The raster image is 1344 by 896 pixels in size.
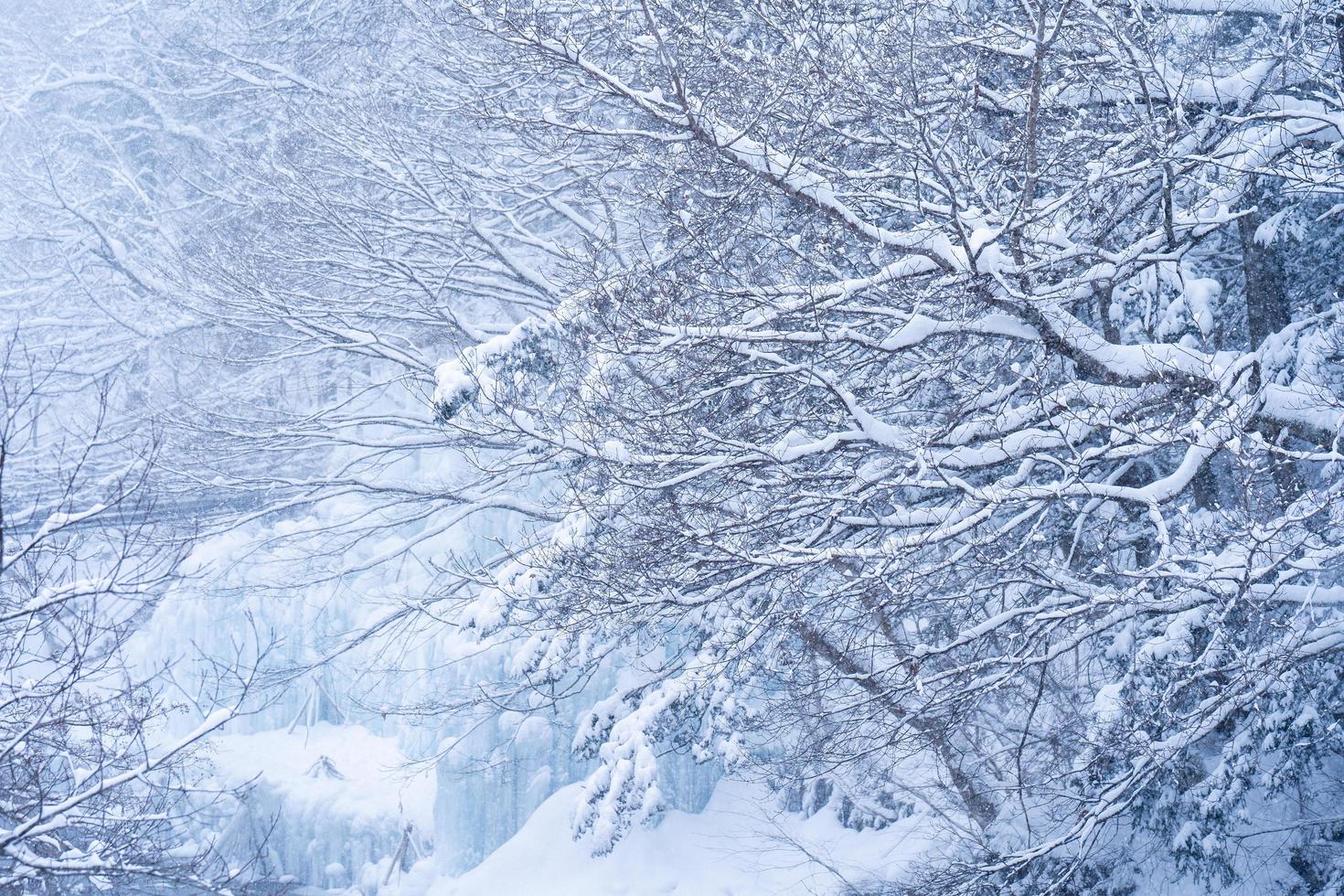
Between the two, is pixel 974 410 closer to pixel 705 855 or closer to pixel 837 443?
pixel 837 443

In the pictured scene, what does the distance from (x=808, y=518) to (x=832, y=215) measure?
193 centimetres

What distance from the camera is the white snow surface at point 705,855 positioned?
25.5 ft

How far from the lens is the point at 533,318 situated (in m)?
6.70

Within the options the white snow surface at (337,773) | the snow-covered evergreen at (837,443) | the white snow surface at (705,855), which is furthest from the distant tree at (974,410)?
the white snow surface at (337,773)

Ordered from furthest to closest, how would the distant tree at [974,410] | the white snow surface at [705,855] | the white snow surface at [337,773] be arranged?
the white snow surface at [337,773] → the white snow surface at [705,855] → the distant tree at [974,410]

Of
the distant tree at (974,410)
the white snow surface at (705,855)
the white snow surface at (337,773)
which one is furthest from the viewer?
the white snow surface at (337,773)

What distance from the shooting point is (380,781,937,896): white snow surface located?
7777 mm

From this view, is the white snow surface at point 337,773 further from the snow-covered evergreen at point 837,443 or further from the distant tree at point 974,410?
the distant tree at point 974,410

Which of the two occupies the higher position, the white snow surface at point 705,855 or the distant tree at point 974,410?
the distant tree at point 974,410

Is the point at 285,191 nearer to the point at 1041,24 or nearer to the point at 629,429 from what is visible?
the point at 629,429

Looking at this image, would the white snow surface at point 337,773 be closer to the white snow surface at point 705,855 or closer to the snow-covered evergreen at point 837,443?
the snow-covered evergreen at point 837,443

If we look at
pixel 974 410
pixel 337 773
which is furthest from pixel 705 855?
pixel 337 773

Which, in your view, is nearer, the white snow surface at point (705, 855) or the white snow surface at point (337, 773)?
the white snow surface at point (705, 855)

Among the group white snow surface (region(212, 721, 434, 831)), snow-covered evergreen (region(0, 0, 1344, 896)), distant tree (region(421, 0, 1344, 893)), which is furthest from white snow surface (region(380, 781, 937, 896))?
white snow surface (region(212, 721, 434, 831))
